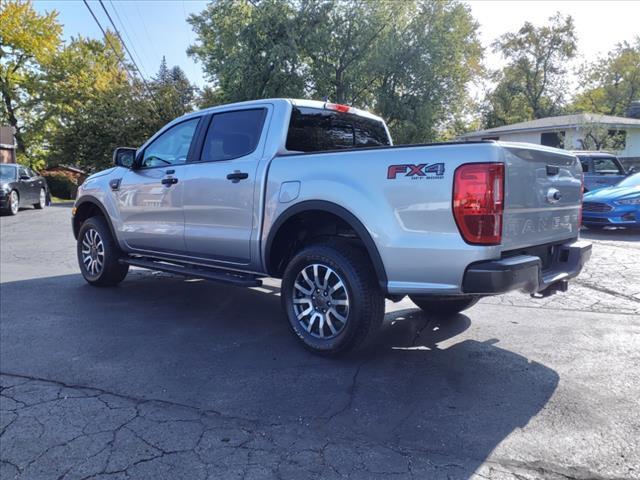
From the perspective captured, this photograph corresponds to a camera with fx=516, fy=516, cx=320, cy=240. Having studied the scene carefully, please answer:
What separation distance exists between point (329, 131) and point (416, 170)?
1.86 m

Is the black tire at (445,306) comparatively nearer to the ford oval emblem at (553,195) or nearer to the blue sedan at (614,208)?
the ford oval emblem at (553,195)

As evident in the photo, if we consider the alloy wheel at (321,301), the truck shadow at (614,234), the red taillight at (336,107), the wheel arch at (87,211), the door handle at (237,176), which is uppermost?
the red taillight at (336,107)

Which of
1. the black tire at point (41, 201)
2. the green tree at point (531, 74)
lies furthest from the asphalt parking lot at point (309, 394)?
the green tree at point (531, 74)

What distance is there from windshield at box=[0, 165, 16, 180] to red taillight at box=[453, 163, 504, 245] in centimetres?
1660

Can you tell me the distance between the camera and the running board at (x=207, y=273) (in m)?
4.66

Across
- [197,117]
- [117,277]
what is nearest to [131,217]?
[117,277]

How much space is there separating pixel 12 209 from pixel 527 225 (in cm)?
1641

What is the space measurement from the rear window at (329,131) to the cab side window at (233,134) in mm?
327

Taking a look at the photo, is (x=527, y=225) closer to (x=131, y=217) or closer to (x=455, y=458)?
(x=455, y=458)

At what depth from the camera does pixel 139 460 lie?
264 centimetres

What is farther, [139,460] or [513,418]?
[513,418]

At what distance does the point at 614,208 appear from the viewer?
428 inches

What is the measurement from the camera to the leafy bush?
27969 mm

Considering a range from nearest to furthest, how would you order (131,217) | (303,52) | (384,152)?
(384,152)
(131,217)
(303,52)
